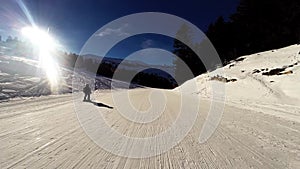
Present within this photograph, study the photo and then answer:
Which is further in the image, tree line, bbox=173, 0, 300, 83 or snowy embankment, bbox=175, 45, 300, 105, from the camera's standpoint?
tree line, bbox=173, 0, 300, 83

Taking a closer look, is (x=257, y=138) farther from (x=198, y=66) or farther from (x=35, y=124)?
(x=198, y=66)

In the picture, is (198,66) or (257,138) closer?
(257,138)

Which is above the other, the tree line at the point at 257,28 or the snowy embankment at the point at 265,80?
the tree line at the point at 257,28

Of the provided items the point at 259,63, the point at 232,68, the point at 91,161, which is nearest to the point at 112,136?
the point at 91,161

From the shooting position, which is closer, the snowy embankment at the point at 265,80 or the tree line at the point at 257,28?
the snowy embankment at the point at 265,80

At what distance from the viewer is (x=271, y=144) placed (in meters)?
5.08

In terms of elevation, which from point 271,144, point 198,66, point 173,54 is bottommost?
point 271,144

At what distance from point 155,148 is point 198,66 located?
147ft

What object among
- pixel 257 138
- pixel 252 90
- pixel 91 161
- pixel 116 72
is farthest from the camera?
pixel 116 72

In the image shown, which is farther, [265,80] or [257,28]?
[257,28]

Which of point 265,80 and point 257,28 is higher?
point 257,28

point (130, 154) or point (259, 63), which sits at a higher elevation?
point (259, 63)

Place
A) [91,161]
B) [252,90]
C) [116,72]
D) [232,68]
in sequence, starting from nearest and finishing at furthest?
[91,161] → [252,90] → [232,68] → [116,72]

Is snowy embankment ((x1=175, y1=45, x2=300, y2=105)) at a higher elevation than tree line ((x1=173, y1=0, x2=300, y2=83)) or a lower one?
lower
